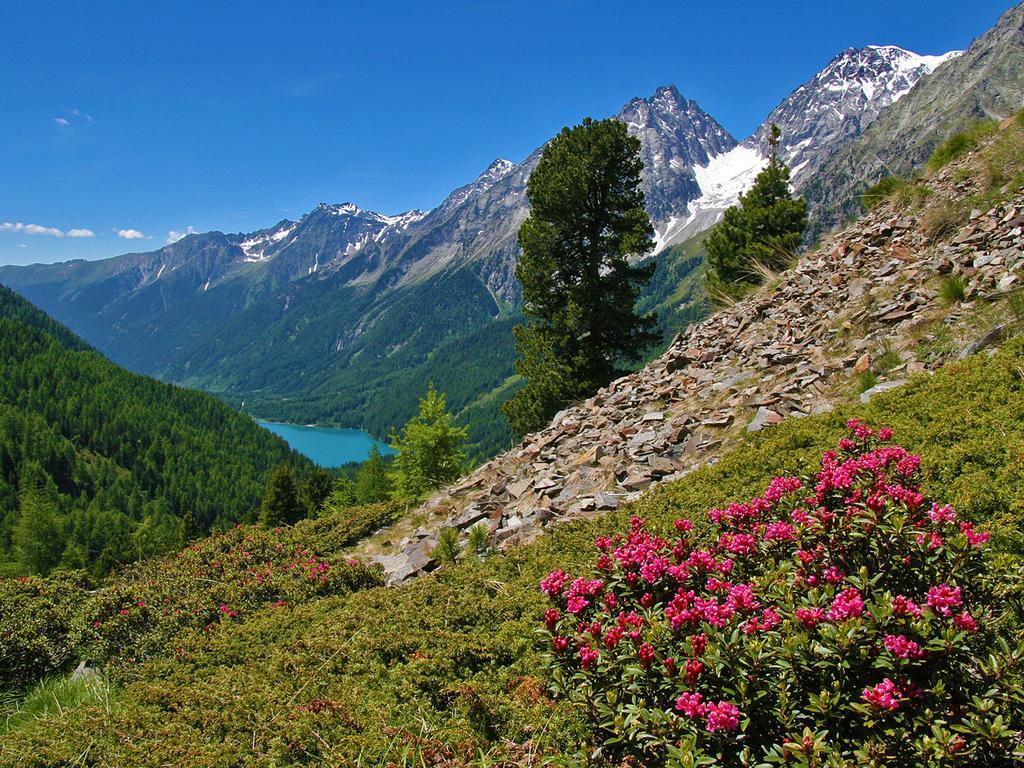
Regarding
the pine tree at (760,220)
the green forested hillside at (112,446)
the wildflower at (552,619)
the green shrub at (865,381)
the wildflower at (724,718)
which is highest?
the green forested hillside at (112,446)

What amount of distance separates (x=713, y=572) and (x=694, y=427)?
6.36m

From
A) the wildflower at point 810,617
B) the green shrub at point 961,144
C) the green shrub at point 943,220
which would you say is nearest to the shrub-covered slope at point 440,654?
the wildflower at point 810,617

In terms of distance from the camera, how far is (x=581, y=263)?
20500mm

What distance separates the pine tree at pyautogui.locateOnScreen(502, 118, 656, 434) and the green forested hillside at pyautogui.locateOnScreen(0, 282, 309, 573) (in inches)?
4524

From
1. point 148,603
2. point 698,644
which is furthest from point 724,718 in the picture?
point 148,603

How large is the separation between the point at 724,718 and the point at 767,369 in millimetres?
9855

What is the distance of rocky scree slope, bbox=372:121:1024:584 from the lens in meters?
8.84

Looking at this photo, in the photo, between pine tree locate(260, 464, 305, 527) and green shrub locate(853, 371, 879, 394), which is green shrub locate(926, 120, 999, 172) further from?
pine tree locate(260, 464, 305, 527)

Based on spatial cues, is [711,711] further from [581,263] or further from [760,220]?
[760,220]

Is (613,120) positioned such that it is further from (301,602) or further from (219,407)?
(219,407)

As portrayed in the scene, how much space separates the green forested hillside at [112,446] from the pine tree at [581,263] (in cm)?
11490

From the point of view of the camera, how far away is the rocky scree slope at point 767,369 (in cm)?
884

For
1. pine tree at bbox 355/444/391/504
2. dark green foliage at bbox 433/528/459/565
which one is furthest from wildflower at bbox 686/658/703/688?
pine tree at bbox 355/444/391/504

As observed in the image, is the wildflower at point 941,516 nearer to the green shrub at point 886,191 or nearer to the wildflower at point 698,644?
the wildflower at point 698,644
